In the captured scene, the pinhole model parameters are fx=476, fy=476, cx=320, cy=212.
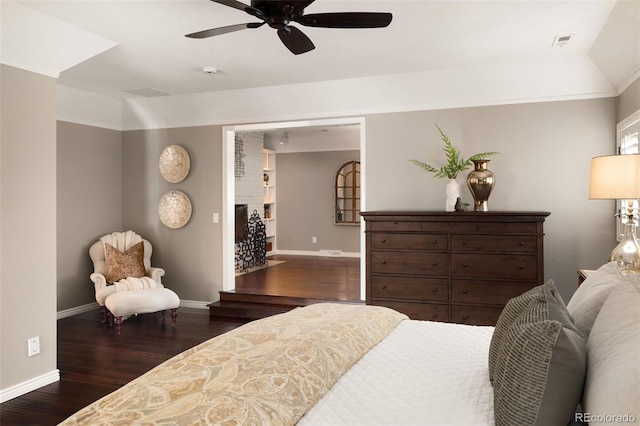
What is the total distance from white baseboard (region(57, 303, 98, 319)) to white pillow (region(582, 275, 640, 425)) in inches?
226

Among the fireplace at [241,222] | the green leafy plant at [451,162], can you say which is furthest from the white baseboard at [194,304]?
the green leafy plant at [451,162]

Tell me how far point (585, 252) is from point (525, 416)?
13.0 feet

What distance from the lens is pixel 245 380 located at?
1546 millimetres

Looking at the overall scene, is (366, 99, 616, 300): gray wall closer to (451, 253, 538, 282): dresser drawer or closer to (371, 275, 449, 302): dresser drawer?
(451, 253, 538, 282): dresser drawer

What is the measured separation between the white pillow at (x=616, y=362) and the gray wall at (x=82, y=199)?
5.67 metres

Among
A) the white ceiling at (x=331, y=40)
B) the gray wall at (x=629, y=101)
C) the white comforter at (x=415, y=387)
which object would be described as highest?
the white ceiling at (x=331, y=40)

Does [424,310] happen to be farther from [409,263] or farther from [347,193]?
[347,193]

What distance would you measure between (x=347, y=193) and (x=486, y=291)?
5.55 meters

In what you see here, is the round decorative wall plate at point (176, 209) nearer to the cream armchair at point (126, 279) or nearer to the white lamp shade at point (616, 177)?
the cream armchair at point (126, 279)

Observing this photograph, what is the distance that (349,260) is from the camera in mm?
9031

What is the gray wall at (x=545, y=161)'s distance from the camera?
4668 mm

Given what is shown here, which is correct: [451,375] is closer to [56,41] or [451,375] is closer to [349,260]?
[56,41]

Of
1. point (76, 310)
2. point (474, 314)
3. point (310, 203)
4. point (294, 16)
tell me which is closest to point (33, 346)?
point (76, 310)

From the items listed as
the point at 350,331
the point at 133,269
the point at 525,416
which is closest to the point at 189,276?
the point at 133,269
